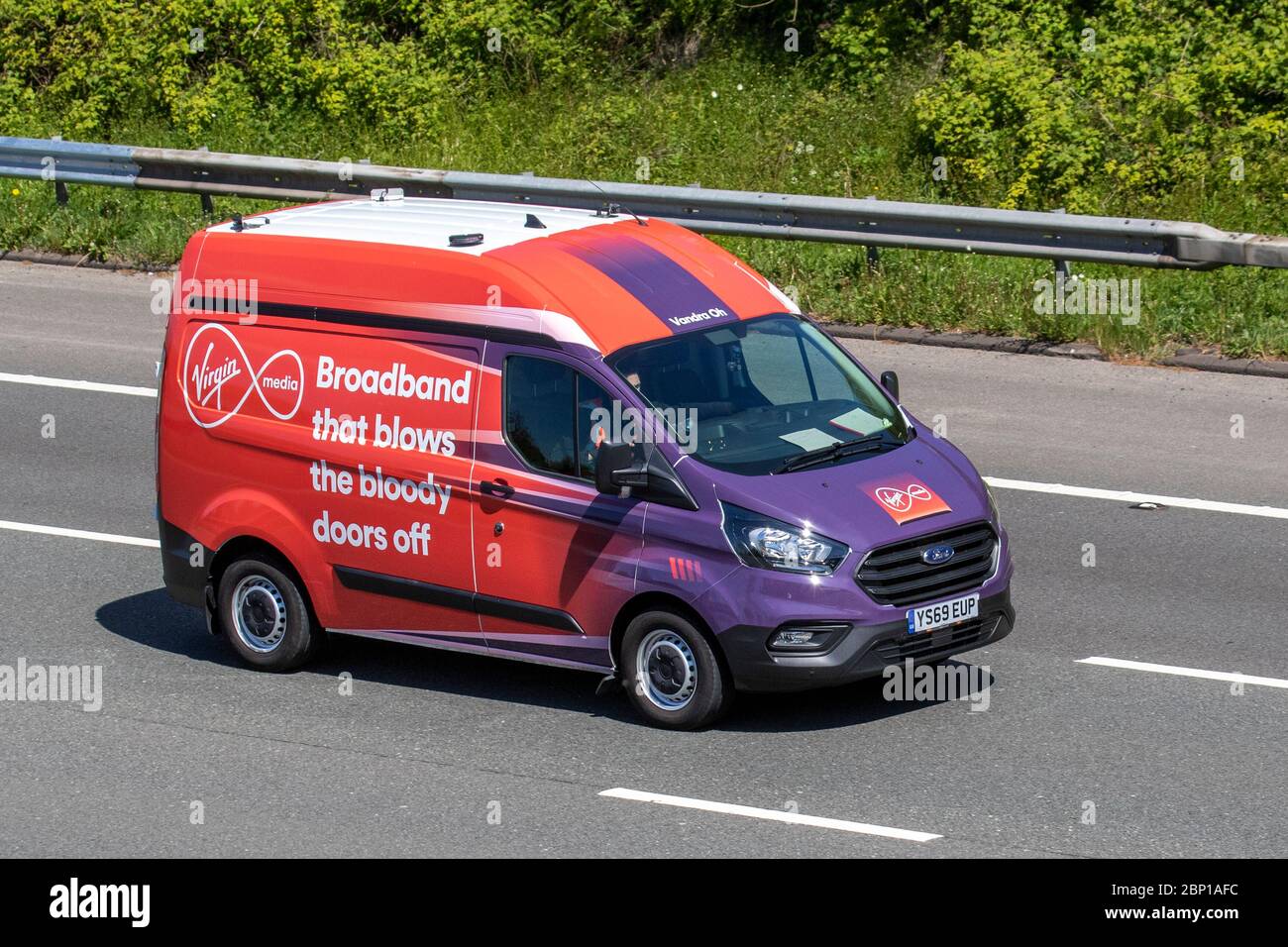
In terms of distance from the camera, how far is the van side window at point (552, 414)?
31.1 ft

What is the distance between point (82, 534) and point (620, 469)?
16.5 feet

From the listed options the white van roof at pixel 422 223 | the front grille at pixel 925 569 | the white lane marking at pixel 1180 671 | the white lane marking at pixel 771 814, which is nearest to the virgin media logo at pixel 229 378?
the white van roof at pixel 422 223

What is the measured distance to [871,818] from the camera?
8297 millimetres

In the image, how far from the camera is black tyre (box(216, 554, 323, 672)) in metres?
10.4

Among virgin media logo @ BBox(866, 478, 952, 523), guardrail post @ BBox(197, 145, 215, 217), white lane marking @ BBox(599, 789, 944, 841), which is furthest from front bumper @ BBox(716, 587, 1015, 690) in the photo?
guardrail post @ BBox(197, 145, 215, 217)

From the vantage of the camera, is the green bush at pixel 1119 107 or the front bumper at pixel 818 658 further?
the green bush at pixel 1119 107

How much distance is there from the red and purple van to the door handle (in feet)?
0.03

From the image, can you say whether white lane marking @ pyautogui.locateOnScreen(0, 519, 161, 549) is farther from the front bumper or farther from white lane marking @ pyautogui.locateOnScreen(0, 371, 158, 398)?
the front bumper

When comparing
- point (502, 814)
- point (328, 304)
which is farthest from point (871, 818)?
point (328, 304)

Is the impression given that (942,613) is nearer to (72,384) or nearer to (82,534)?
(82,534)

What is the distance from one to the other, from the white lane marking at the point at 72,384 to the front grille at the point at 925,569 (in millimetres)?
8216

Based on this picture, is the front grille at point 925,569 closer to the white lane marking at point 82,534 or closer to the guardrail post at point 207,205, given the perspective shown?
the white lane marking at point 82,534

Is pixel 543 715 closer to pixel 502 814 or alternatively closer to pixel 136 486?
pixel 502 814

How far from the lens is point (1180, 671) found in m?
9.95
